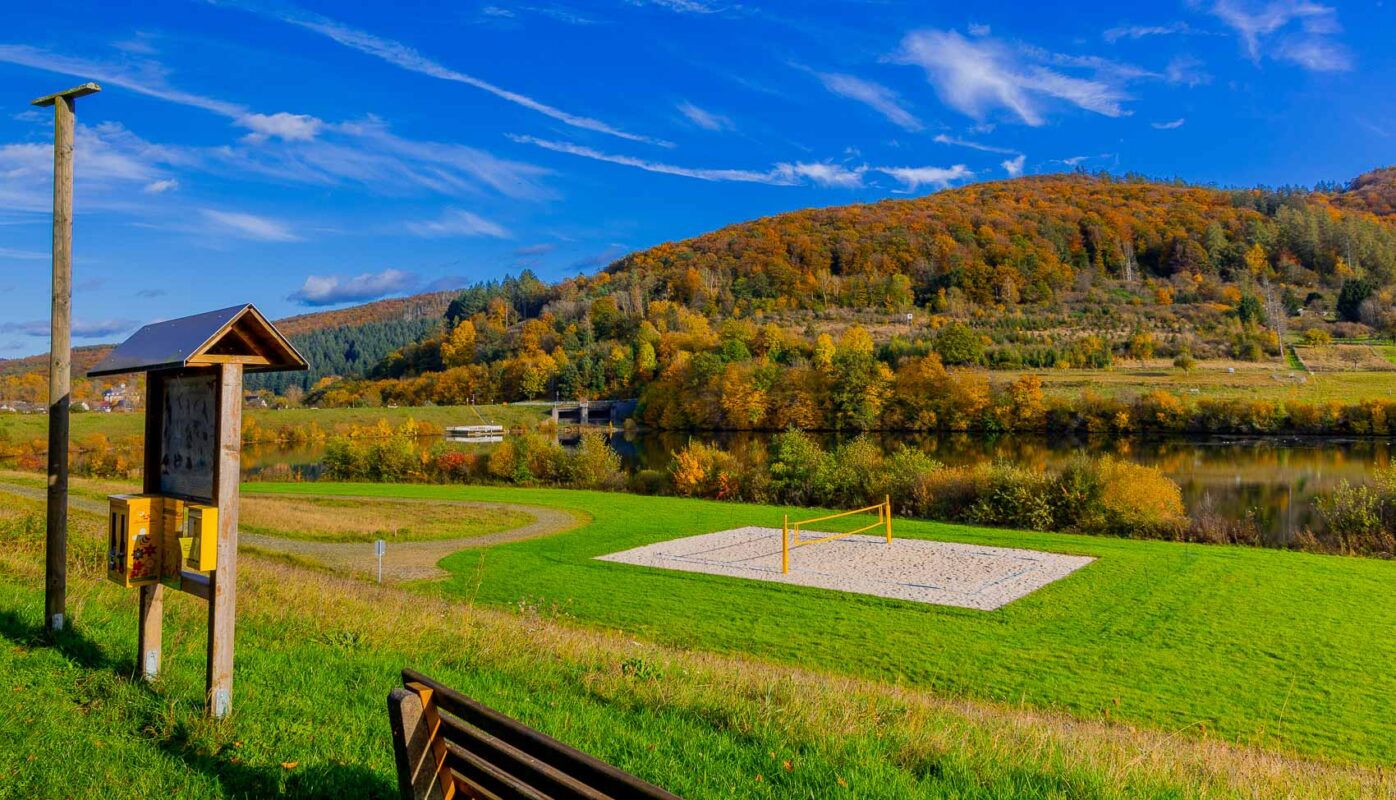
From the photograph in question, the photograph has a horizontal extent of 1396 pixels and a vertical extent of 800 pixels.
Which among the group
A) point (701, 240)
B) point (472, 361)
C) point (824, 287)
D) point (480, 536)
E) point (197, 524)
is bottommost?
point (480, 536)

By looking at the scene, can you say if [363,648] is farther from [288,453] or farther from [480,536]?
[288,453]

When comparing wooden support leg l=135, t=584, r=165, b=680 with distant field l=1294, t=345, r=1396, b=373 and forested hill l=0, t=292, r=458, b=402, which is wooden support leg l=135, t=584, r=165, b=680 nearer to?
distant field l=1294, t=345, r=1396, b=373

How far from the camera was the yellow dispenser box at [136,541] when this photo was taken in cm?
508

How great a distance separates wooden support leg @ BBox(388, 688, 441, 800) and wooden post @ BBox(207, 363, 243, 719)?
202 centimetres

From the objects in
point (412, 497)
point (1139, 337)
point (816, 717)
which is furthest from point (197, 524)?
point (1139, 337)

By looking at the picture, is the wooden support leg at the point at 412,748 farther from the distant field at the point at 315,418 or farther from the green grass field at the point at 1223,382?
the green grass field at the point at 1223,382

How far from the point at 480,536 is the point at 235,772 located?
17.8m

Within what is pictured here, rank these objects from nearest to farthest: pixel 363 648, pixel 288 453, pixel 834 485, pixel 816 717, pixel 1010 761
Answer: pixel 1010 761
pixel 816 717
pixel 363 648
pixel 834 485
pixel 288 453

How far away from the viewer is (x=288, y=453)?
6178 cm

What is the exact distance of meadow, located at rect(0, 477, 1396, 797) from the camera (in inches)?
167

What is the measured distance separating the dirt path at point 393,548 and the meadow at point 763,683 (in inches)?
85.7

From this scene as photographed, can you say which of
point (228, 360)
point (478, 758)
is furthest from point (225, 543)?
point (478, 758)

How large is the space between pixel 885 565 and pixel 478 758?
47.7 feet

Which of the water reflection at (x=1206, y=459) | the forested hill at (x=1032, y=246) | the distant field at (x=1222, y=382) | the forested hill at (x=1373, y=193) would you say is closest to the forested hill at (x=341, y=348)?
the forested hill at (x=1032, y=246)
